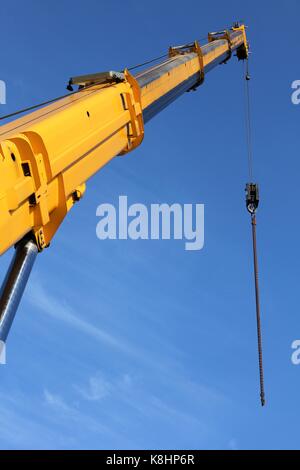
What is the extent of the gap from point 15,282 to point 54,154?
1333 millimetres

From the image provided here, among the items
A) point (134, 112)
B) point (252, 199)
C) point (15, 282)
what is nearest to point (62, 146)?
point (15, 282)

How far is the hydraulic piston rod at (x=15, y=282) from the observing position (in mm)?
4784

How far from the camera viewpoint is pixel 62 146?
5555 mm

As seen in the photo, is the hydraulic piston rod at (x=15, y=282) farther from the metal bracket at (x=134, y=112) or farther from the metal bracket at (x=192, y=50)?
the metal bracket at (x=192, y=50)

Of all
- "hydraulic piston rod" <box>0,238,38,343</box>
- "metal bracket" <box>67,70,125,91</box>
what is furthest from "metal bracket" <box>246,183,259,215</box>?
"hydraulic piston rod" <box>0,238,38,343</box>

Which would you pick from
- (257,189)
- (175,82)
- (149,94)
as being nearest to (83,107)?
(149,94)

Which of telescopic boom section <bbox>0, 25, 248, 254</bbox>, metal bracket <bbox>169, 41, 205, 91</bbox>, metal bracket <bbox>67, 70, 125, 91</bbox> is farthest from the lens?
metal bracket <bbox>169, 41, 205, 91</bbox>

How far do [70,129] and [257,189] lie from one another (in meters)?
7.67

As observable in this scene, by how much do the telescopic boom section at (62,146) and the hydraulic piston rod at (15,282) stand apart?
5.9 inches

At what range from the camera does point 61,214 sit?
5789 mm

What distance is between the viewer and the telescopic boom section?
186 inches

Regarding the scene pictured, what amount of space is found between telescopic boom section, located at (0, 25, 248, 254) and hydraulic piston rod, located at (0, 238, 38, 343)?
15 cm

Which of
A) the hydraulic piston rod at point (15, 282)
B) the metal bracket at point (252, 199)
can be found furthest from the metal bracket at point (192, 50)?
the hydraulic piston rod at point (15, 282)

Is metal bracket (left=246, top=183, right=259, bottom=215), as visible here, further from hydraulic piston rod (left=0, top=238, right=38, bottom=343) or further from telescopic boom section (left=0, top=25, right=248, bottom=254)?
hydraulic piston rod (left=0, top=238, right=38, bottom=343)
